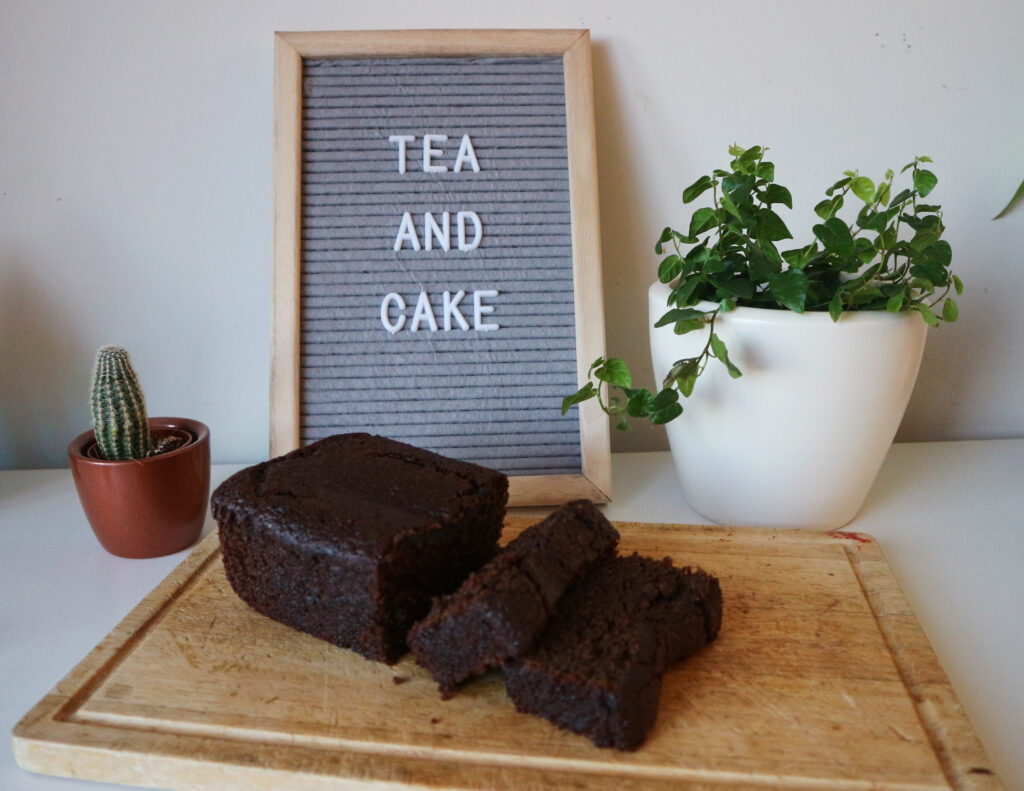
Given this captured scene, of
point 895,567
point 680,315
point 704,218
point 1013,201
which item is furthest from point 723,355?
point 1013,201

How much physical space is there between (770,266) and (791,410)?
202 mm

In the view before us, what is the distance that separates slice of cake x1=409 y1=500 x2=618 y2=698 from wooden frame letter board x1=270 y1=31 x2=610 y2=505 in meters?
0.42

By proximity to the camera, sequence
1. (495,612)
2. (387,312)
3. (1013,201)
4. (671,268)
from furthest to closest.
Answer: (1013,201) → (387,312) → (671,268) → (495,612)

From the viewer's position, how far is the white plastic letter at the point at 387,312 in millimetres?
1330

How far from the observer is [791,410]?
1.12 m

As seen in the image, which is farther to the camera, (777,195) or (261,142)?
(261,142)

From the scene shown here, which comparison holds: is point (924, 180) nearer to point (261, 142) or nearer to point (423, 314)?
point (423, 314)

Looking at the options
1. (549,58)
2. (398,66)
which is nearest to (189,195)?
(398,66)

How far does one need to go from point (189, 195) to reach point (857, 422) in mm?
1152

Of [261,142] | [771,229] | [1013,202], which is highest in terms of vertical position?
[261,142]

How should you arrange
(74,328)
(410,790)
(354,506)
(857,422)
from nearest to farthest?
(410,790) < (354,506) < (857,422) < (74,328)

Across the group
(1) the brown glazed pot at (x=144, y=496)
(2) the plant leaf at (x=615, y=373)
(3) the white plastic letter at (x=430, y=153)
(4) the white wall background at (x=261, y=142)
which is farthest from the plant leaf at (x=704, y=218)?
(1) the brown glazed pot at (x=144, y=496)

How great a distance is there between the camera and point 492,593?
849 mm

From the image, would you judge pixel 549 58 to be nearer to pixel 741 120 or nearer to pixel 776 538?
pixel 741 120
